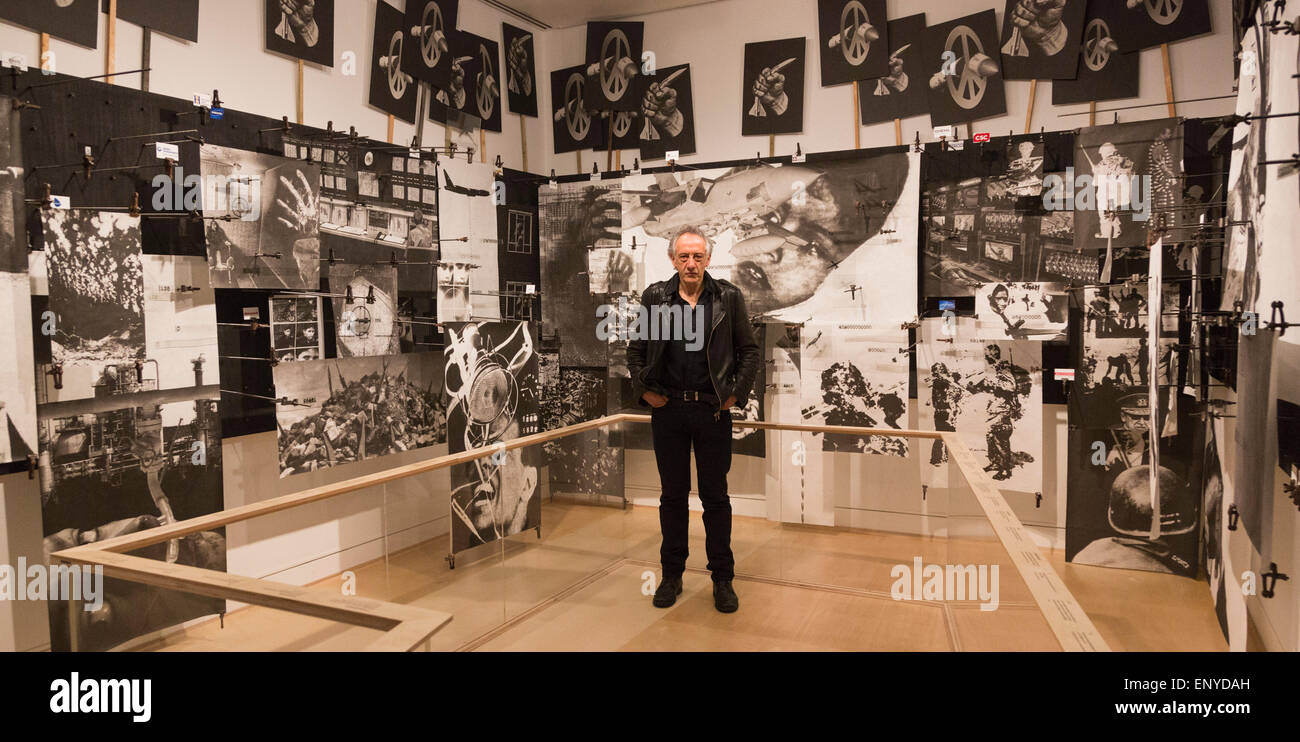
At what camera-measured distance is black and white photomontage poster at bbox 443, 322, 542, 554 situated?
3.60 metres

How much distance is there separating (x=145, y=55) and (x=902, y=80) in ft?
13.7

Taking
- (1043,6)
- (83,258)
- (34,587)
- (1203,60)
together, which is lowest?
(34,587)

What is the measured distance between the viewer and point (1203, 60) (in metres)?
4.35

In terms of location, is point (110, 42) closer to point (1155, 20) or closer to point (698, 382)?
point (698, 382)

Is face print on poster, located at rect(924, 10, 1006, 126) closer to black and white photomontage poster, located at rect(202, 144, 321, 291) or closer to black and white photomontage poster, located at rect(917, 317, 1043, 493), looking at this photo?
black and white photomontage poster, located at rect(917, 317, 1043, 493)

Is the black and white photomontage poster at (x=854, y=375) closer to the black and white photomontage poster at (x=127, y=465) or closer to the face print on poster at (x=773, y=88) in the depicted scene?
the face print on poster at (x=773, y=88)

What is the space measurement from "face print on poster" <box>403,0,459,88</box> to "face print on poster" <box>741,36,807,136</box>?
2.01 m

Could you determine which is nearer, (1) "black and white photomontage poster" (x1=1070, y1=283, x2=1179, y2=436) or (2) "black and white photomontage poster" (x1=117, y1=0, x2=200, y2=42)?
(2) "black and white photomontage poster" (x1=117, y1=0, x2=200, y2=42)

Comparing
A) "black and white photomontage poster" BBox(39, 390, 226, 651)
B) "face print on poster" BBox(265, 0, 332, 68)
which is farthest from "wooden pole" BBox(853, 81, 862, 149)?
"black and white photomontage poster" BBox(39, 390, 226, 651)

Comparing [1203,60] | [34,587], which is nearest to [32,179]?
[34,587]

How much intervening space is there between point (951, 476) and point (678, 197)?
2.93m

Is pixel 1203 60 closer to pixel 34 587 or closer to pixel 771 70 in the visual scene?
pixel 771 70

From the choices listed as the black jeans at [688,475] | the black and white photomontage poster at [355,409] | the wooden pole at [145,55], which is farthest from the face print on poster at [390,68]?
the black jeans at [688,475]

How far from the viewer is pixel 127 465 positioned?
3348 mm
